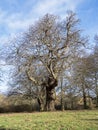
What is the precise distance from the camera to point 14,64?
2970 cm

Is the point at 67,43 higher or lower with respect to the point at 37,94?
higher

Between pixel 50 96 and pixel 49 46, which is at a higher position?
pixel 49 46

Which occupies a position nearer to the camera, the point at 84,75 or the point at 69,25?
the point at 69,25

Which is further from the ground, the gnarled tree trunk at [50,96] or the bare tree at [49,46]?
the bare tree at [49,46]

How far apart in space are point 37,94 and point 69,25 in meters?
17.3

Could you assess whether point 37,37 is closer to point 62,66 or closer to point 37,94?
point 62,66

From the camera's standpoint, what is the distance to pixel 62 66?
30172 mm

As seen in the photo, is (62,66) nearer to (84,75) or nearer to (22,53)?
(22,53)

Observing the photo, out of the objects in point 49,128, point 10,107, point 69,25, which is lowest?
point 49,128

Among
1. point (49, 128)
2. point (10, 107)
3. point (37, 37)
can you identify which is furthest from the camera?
point (10, 107)

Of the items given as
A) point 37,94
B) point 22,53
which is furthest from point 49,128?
point 37,94

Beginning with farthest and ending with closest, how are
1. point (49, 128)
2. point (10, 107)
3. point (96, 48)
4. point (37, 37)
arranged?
1. point (10, 107)
2. point (96, 48)
3. point (37, 37)
4. point (49, 128)

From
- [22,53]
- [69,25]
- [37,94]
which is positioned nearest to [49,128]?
[22,53]

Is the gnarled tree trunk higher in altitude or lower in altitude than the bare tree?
lower
